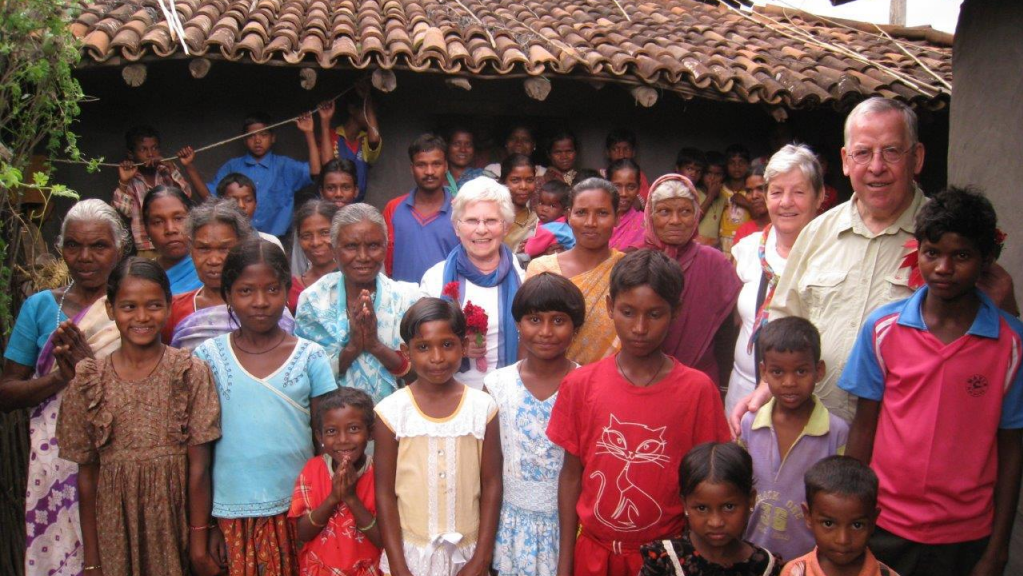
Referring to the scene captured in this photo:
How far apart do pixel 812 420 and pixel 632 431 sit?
0.71m

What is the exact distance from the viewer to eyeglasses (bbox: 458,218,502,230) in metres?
3.82

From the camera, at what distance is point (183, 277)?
400 centimetres

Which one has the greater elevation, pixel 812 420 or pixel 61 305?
pixel 61 305

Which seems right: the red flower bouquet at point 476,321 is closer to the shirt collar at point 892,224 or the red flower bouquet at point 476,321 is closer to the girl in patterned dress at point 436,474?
the girl in patterned dress at point 436,474

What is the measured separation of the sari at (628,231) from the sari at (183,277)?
2.19 m

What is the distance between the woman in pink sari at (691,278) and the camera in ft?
11.8

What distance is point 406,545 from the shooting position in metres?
2.99

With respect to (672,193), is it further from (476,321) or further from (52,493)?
(52,493)

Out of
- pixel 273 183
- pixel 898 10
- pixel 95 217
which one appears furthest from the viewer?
pixel 898 10

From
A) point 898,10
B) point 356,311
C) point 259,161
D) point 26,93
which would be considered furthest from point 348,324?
point 898,10

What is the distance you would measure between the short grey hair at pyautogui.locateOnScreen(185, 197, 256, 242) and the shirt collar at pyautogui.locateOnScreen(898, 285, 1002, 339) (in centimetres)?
270

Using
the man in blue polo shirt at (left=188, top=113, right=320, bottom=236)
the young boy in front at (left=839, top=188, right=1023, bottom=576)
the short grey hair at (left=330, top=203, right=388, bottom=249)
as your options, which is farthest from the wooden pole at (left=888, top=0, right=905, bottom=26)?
the short grey hair at (left=330, top=203, right=388, bottom=249)

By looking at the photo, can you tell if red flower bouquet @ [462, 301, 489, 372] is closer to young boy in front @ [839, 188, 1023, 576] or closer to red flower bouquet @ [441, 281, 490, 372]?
red flower bouquet @ [441, 281, 490, 372]

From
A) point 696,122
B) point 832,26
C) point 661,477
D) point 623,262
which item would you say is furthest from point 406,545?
point 832,26
